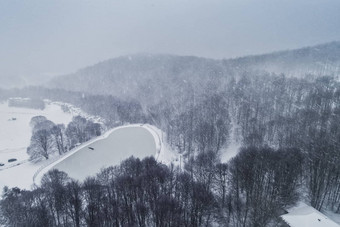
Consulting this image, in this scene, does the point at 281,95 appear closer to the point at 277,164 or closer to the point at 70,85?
the point at 277,164

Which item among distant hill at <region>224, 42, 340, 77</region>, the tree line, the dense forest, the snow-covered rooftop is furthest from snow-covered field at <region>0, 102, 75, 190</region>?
distant hill at <region>224, 42, 340, 77</region>

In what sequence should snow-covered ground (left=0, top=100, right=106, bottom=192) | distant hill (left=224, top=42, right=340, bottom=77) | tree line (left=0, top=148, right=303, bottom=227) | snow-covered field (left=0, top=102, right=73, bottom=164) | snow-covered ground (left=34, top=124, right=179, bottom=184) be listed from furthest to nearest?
1. distant hill (left=224, top=42, right=340, bottom=77)
2. snow-covered field (left=0, top=102, right=73, bottom=164)
3. snow-covered ground (left=34, top=124, right=179, bottom=184)
4. snow-covered ground (left=0, top=100, right=106, bottom=192)
5. tree line (left=0, top=148, right=303, bottom=227)

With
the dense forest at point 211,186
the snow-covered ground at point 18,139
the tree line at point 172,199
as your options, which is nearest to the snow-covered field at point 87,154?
the snow-covered ground at point 18,139

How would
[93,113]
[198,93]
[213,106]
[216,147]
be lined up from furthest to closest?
[93,113]
[198,93]
[213,106]
[216,147]

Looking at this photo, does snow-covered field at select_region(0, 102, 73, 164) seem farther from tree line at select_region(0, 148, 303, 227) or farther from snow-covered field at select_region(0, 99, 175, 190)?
tree line at select_region(0, 148, 303, 227)

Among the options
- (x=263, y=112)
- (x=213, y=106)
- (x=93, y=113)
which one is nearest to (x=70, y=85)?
(x=93, y=113)

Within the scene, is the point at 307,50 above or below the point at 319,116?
above

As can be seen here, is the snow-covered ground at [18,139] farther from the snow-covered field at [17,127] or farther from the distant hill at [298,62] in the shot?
the distant hill at [298,62]
